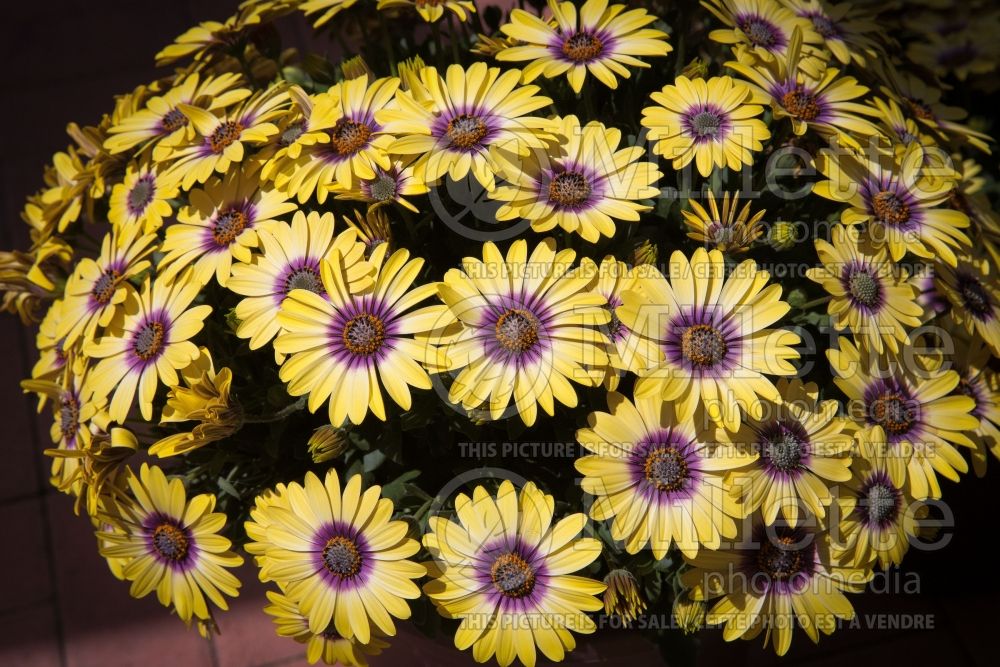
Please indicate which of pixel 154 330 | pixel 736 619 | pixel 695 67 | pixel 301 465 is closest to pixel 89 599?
pixel 301 465

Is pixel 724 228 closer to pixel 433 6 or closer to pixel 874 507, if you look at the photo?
pixel 874 507

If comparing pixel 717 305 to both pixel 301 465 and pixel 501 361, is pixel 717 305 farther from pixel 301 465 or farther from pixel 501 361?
pixel 301 465

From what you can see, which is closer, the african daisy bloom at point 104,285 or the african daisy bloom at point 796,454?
the african daisy bloom at point 796,454

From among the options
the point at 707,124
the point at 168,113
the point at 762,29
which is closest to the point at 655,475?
the point at 707,124

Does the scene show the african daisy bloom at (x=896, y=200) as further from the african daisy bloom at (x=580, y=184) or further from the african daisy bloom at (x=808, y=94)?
the african daisy bloom at (x=580, y=184)

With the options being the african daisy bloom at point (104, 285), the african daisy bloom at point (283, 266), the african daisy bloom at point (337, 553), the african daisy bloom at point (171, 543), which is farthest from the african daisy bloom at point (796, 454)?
the african daisy bloom at point (104, 285)
